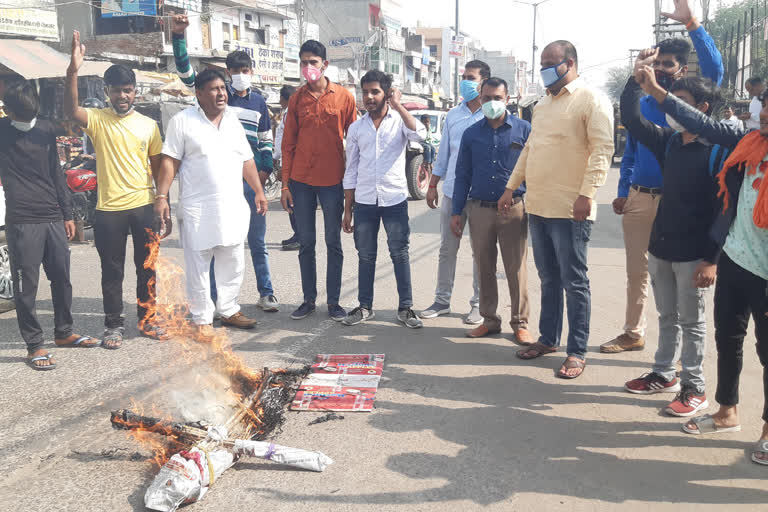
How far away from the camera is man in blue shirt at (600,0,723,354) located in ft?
14.1

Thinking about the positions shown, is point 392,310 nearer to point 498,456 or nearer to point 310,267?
point 310,267

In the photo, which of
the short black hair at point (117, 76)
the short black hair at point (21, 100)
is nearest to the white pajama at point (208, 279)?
the short black hair at point (117, 76)

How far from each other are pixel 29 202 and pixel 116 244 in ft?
2.34

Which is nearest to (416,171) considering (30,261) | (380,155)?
(380,155)

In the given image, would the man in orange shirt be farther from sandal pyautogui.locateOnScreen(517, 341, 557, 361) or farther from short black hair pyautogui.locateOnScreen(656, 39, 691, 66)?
short black hair pyautogui.locateOnScreen(656, 39, 691, 66)

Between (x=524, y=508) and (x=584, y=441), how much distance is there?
0.82m

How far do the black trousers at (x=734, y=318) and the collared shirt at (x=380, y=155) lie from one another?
9.11 ft

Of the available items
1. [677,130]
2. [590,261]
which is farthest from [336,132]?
[590,261]

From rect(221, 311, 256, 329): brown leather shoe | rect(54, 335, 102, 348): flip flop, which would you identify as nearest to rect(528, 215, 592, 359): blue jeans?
rect(221, 311, 256, 329): brown leather shoe

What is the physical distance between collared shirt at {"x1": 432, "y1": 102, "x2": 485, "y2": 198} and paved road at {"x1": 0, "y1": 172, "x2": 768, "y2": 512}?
143 cm

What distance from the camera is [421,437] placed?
3.64 meters

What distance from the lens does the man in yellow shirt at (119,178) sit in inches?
201

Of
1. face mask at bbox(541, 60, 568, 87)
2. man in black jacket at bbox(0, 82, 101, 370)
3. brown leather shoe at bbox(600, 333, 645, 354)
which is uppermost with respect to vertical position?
face mask at bbox(541, 60, 568, 87)

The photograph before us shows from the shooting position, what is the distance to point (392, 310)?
6.26 meters
